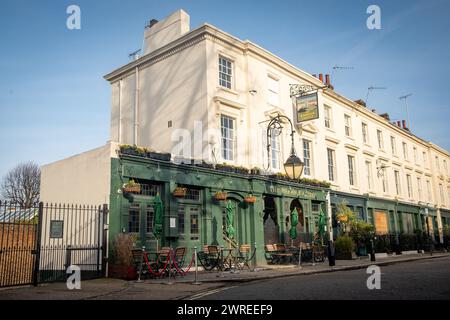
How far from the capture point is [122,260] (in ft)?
46.6

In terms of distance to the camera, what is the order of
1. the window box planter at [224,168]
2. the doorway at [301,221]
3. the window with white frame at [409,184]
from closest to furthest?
the window box planter at [224,168]
the doorway at [301,221]
the window with white frame at [409,184]

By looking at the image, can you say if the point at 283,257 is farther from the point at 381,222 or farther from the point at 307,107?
the point at 381,222

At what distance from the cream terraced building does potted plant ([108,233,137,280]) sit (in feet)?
11.9

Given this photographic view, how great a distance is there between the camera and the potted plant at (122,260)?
14062 millimetres

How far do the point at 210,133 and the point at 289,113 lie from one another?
679 cm

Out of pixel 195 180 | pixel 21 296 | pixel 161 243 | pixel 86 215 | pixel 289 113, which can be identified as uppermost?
pixel 289 113

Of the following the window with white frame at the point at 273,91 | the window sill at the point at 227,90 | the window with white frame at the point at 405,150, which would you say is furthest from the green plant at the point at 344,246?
the window with white frame at the point at 405,150

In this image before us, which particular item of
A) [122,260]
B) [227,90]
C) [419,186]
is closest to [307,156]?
[227,90]

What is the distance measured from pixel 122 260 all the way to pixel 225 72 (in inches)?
437

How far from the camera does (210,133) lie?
19438 mm

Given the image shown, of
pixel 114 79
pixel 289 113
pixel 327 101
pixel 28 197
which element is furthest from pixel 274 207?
pixel 28 197

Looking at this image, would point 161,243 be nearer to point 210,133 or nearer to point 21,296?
point 210,133

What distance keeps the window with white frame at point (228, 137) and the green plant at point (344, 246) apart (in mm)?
8919

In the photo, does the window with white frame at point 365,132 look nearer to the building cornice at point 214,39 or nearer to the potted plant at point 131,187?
the building cornice at point 214,39
